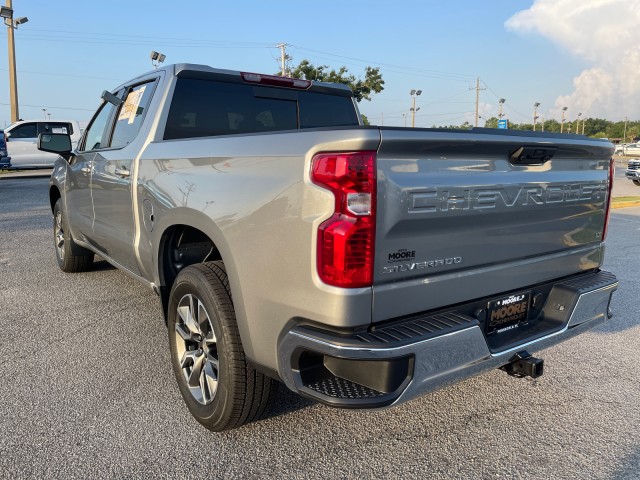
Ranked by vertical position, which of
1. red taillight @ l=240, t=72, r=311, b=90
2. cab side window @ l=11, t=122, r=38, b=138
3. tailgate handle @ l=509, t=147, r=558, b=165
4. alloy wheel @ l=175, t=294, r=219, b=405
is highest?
cab side window @ l=11, t=122, r=38, b=138

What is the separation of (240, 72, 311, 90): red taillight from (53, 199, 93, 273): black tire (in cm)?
285

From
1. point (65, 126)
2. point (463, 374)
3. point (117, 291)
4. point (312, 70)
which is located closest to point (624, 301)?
point (463, 374)

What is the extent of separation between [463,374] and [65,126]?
21225 millimetres

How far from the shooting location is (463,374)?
232 centimetres

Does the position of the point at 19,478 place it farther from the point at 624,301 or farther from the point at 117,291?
the point at 624,301

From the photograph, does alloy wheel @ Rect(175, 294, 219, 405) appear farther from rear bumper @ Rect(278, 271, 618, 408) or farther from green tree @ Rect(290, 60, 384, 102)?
green tree @ Rect(290, 60, 384, 102)

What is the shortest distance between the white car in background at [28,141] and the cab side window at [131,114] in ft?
57.0

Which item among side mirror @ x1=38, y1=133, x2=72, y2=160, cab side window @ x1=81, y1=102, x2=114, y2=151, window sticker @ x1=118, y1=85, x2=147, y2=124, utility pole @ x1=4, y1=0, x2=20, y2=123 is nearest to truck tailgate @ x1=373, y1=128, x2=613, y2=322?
window sticker @ x1=118, y1=85, x2=147, y2=124

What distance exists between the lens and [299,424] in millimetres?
2889

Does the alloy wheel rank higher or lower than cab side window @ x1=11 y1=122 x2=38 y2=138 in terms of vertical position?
lower

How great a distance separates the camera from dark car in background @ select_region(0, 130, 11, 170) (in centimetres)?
1866

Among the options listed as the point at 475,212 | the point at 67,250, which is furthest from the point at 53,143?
the point at 475,212

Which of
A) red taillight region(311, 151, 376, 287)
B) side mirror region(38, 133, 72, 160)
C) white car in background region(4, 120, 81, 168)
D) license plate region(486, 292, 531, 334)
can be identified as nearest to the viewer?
red taillight region(311, 151, 376, 287)

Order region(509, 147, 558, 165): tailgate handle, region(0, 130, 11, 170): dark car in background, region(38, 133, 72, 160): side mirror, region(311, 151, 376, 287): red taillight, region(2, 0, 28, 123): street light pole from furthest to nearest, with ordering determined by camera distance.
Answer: region(2, 0, 28, 123): street light pole < region(0, 130, 11, 170): dark car in background < region(38, 133, 72, 160): side mirror < region(509, 147, 558, 165): tailgate handle < region(311, 151, 376, 287): red taillight
